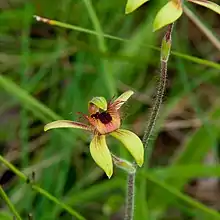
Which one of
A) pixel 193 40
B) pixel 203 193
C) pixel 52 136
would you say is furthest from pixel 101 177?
pixel 193 40

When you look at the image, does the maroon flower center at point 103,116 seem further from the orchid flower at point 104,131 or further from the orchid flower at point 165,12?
the orchid flower at point 165,12

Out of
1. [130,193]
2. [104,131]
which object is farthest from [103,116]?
[130,193]

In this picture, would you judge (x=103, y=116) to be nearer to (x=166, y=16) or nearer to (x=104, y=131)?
(x=104, y=131)

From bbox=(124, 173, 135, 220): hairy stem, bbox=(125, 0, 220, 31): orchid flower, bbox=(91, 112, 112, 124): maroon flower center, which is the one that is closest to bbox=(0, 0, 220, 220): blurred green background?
bbox=(124, 173, 135, 220): hairy stem

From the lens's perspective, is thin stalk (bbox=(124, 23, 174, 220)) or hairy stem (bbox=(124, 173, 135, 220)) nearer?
thin stalk (bbox=(124, 23, 174, 220))

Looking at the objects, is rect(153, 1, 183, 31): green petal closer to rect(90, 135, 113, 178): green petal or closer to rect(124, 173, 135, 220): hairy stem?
rect(90, 135, 113, 178): green petal

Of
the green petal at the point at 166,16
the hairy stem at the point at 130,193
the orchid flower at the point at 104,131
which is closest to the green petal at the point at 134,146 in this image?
the orchid flower at the point at 104,131
